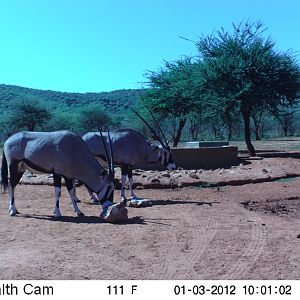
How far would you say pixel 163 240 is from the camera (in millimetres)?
8305

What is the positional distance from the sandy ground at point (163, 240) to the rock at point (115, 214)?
21 cm

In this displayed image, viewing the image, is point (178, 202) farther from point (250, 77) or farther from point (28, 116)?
point (28, 116)

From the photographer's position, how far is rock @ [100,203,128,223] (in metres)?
9.89

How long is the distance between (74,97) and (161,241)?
80790 millimetres

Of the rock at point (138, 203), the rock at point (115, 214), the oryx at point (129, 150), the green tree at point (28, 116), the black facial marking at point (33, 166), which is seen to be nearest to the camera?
the rock at point (115, 214)

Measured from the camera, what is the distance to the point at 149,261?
703 cm

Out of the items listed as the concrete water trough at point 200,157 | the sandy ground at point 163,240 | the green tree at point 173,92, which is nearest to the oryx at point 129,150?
the sandy ground at point 163,240

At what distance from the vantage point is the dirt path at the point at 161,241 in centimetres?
655

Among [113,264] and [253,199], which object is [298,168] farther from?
[113,264]

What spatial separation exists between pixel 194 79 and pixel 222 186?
12.6 meters

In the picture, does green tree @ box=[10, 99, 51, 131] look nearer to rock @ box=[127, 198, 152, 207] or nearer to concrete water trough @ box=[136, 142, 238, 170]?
concrete water trough @ box=[136, 142, 238, 170]

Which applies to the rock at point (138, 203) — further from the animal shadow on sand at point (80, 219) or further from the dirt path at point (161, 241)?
the animal shadow on sand at point (80, 219)

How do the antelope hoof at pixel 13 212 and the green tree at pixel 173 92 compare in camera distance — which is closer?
the antelope hoof at pixel 13 212

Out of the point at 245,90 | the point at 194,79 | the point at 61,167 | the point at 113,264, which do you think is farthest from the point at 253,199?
the point at 194,79
